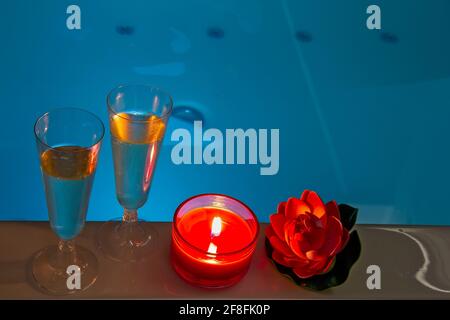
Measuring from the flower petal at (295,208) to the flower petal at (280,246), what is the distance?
27 millimetres

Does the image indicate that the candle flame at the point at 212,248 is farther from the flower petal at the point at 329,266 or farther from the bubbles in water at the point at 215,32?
the bubbles in water at the point at 215,32

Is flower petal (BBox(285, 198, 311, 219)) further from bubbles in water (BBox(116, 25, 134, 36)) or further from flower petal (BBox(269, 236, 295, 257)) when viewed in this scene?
bubbles in water (BBox(116, 25, 134, 36))

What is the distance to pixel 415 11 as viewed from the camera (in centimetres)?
159

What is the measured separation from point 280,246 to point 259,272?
4cm

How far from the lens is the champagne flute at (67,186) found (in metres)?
0.59

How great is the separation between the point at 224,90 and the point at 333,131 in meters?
0.27

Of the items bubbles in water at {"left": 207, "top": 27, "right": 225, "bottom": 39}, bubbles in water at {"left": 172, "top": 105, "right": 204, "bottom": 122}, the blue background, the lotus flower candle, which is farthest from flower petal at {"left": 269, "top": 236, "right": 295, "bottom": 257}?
bubbles in water at {"left": 207, "top": 27, "right": 225, "bottom": 39}

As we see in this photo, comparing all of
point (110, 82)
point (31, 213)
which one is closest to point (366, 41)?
point (110, 82)

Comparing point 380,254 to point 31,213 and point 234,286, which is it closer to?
point 234,286

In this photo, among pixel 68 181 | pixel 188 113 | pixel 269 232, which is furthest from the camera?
pixel 188 113

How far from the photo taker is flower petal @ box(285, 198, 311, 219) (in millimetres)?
680

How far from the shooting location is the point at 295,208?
26.8 inches

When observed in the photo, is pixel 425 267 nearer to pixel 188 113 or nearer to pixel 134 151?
pixel 134 151

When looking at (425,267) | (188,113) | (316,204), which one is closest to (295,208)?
(316,204)
